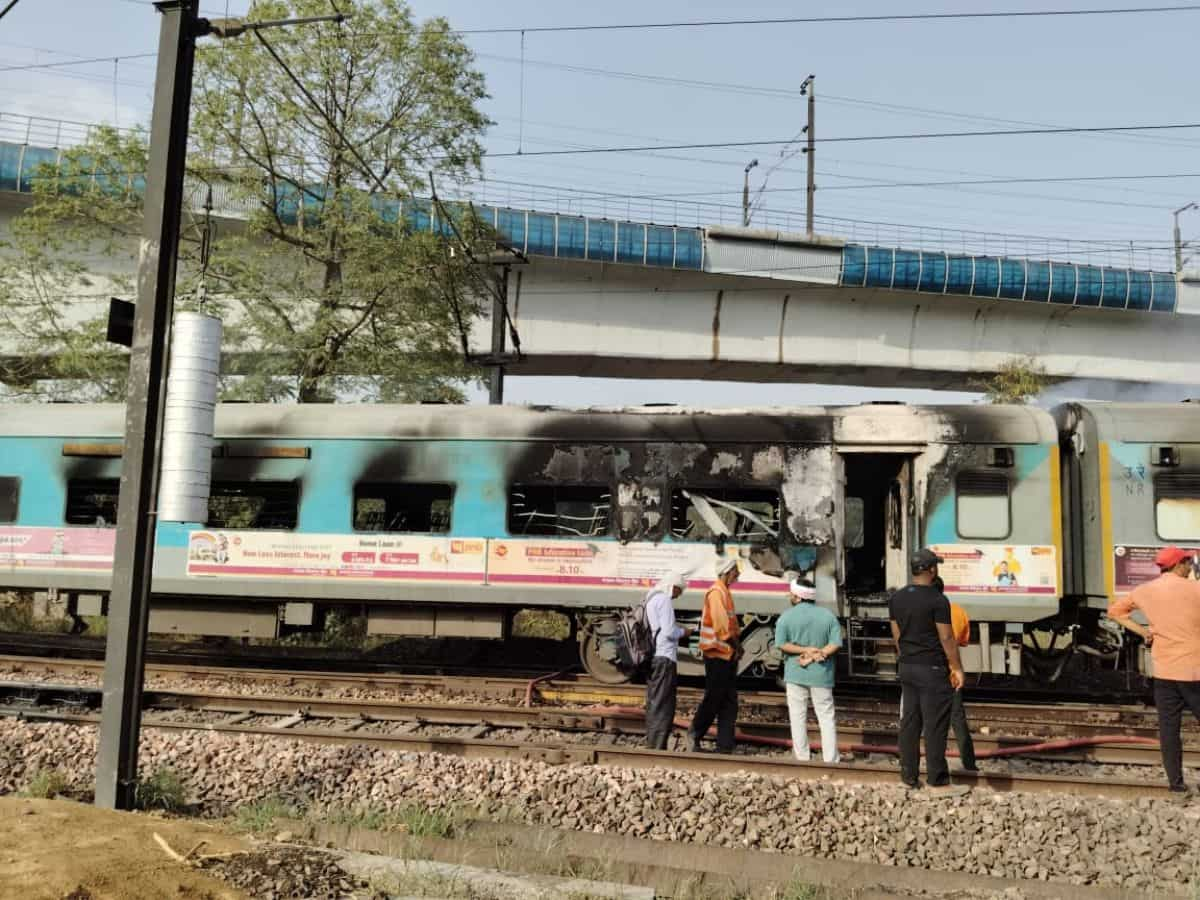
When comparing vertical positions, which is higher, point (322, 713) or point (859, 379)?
point (859, 379)

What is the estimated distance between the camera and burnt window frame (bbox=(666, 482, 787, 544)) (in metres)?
11.2

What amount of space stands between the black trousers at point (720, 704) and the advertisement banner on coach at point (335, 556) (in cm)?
411

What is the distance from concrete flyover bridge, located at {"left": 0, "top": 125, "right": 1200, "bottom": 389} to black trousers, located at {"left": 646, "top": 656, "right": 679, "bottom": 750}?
55.1ft

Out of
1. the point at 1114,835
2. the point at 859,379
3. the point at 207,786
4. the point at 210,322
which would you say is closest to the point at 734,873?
the point at 1114,835

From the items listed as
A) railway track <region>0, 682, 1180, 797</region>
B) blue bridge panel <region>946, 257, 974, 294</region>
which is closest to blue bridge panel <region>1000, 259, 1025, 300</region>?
blue bridge panel <region>946, 257, 974, 294</region>

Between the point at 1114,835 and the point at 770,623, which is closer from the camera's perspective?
the point at 1114,835

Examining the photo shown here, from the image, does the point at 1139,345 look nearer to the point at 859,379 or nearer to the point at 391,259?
the point at 859,379

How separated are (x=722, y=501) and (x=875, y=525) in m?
2.25

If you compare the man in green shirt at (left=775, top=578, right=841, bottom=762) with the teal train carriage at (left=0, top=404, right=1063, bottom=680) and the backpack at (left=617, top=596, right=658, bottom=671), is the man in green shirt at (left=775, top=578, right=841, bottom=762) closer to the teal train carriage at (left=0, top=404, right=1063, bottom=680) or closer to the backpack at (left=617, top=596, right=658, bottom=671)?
the backpack at (left=617, top=596, right=658, bottom=671)

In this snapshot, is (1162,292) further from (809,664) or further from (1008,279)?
(809,664)

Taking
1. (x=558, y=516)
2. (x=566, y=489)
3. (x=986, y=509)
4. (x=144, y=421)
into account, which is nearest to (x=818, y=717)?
(x=986, y=509)

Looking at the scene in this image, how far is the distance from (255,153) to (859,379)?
55.9 ft

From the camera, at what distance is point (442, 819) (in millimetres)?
6094

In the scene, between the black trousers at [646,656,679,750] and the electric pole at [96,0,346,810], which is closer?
the electric pole at [96,0,346,810]
